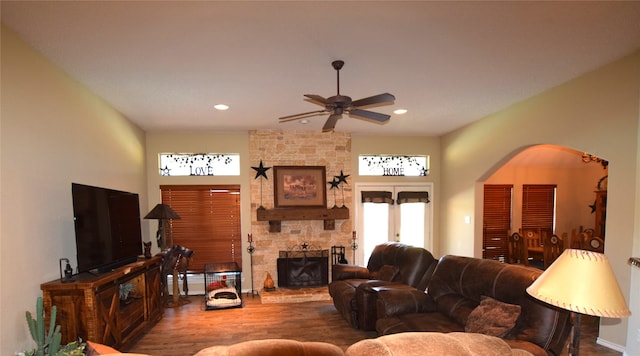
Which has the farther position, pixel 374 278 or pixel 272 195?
pixel 272 195

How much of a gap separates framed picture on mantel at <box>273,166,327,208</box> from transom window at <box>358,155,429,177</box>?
2.89ft

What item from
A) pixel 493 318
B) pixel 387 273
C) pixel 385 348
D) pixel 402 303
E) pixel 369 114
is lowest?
pixel 387 273

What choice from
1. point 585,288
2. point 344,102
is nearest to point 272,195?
point 344,102

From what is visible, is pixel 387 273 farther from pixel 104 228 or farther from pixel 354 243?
pixel 104 228

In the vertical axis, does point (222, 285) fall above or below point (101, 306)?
below

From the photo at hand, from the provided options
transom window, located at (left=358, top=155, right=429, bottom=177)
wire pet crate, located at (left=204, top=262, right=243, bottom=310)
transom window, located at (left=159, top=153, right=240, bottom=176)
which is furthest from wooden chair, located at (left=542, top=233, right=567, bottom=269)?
transom window, located at (left=159, top=153, right=240, bottom=176)

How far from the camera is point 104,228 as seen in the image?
3.24 metres

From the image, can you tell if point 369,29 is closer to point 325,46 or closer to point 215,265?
point 325,46

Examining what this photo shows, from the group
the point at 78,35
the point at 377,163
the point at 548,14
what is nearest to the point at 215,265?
the point at 377,163

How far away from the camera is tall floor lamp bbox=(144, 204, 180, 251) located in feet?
15.8

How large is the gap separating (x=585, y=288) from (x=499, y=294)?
1.19 m

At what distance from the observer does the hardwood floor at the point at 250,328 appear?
11.5 feet

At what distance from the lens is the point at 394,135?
20.4ft

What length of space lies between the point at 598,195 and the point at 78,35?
8417 mm
